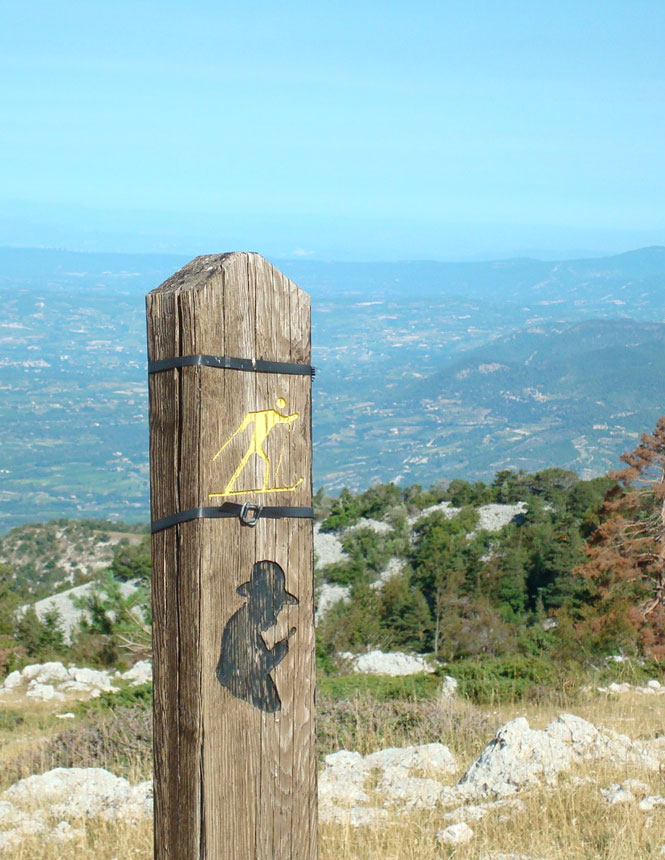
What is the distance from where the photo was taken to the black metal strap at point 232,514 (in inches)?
67.1

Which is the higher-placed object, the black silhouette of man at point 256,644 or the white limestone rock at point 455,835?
the black silhouette of man at point 256,644

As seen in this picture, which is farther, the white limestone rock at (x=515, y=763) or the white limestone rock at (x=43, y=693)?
→ the white limestone rock at (x=43, y=693)

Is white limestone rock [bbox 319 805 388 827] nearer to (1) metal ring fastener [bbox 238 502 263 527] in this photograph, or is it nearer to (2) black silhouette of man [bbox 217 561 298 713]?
(2) black silhouette of man [bbox 217 561 298 713]

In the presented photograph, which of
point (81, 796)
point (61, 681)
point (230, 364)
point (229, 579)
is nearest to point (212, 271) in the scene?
point (230, 364)

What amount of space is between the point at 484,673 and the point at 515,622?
1035 cm

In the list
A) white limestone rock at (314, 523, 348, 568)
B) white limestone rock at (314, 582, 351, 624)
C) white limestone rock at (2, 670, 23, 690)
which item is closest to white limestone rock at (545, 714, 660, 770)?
white limestone rock at (2, 670, 23, 690)

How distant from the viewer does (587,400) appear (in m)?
166

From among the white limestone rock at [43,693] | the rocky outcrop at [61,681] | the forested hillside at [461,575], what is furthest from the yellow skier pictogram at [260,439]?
the white limestone rock at [43,693]

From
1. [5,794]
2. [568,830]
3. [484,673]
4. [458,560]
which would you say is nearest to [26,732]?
[5,794]

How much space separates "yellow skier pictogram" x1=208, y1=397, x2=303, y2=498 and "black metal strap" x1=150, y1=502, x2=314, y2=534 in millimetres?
32

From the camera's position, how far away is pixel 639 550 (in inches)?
477

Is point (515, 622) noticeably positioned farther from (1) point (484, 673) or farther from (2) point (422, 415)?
(2) point (422, 415)

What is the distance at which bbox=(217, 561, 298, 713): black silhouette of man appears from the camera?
1.73m

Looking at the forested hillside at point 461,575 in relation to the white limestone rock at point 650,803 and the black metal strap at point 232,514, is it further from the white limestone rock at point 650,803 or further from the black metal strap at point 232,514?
the black metal strap at point 232,514
